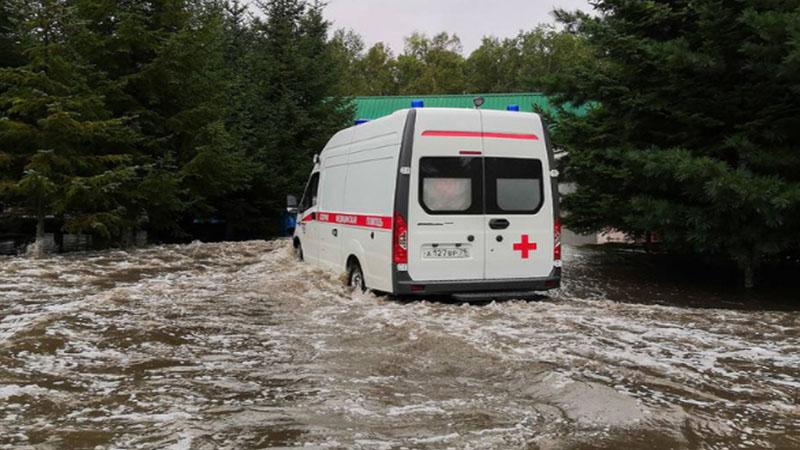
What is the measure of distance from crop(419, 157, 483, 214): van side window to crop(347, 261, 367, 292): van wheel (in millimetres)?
1536

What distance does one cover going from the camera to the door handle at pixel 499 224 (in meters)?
8.48

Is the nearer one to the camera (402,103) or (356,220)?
(356,220)

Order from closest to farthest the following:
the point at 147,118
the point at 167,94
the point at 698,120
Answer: the point at 698,120 < the point at 147,118 < the point at 167,94

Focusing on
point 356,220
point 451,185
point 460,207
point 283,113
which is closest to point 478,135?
point 451,185

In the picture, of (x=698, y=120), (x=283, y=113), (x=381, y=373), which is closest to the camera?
(x=381, y=373)

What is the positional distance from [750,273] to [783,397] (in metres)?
6.18

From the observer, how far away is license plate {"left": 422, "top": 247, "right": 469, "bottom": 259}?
27.1 ft

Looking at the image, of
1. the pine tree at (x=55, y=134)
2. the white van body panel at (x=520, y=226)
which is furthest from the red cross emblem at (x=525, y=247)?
the pine tree at (x=55, y=134)

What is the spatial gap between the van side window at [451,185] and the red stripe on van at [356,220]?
54 centimetres

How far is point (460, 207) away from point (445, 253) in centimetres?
61

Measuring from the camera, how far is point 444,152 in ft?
27.3

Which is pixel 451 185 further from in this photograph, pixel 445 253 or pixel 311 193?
pixel 311 193

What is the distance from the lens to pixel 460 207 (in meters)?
8.43

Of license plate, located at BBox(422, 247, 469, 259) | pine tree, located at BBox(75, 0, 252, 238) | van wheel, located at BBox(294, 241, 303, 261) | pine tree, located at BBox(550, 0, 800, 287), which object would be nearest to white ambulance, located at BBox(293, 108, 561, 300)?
license plate, located at BBox(422, 247, 469, 259)
